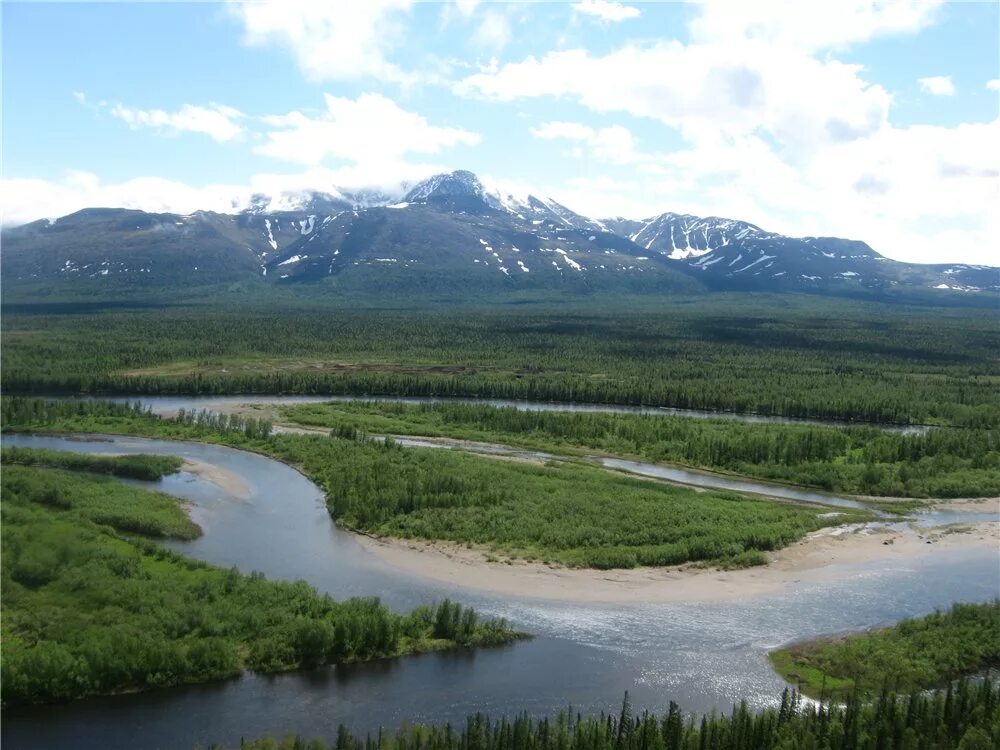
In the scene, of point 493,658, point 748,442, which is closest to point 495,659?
point 493,658

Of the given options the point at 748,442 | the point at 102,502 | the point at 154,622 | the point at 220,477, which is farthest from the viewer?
the point at 748,442

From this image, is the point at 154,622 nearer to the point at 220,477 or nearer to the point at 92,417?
the point at 220,477

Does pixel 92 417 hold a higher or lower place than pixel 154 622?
higher

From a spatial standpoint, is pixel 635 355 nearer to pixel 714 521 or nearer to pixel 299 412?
pixel 299 412

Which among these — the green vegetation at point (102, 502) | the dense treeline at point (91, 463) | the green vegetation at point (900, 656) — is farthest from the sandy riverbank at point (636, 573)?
the dense treeline at point (91, 463)

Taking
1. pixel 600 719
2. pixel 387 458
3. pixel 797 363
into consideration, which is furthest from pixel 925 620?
pixel 797 363
